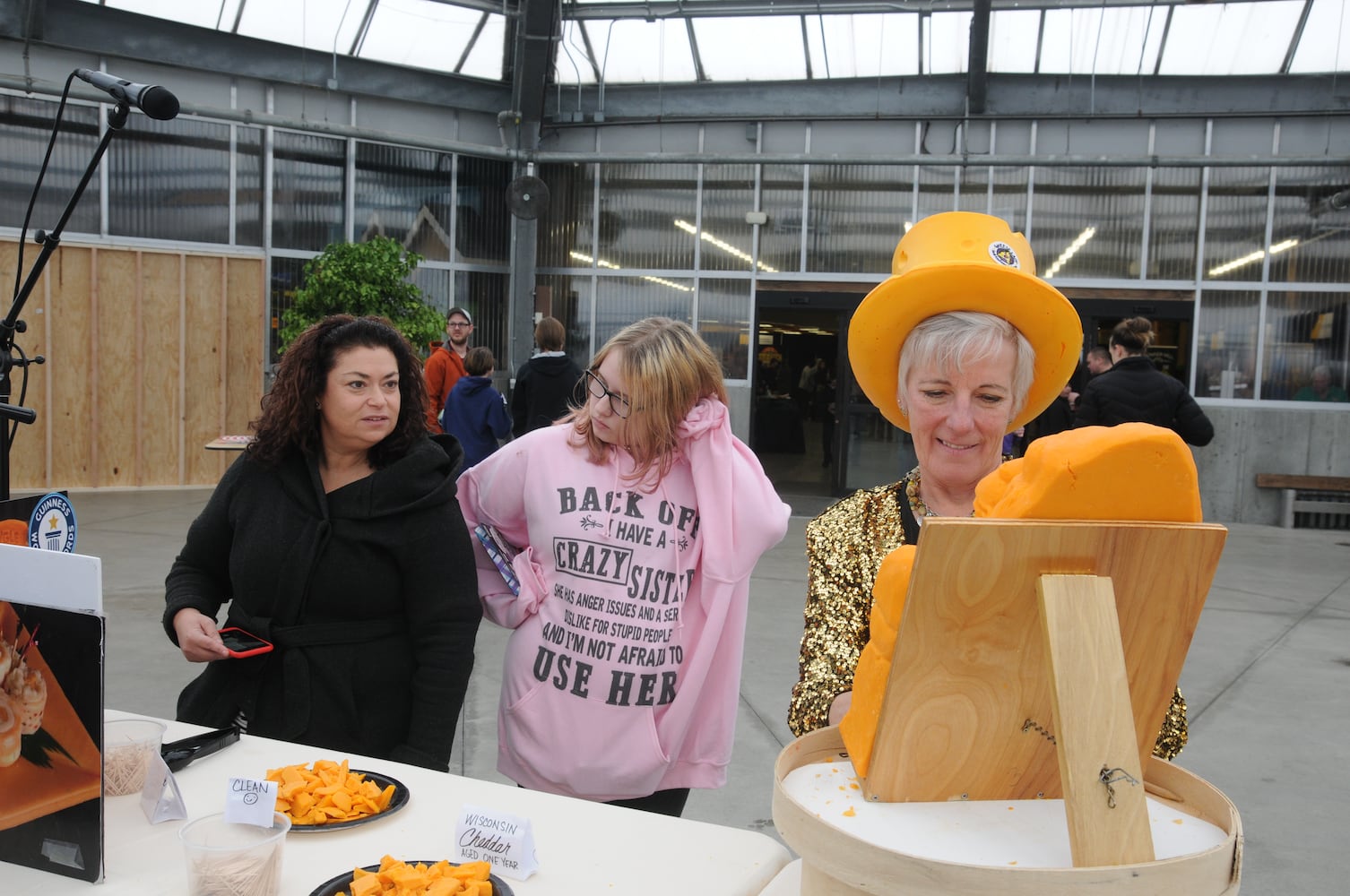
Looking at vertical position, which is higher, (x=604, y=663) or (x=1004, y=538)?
(x=1004, y=538)

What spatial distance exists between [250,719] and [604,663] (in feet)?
2.39

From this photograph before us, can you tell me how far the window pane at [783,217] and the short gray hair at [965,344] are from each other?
9.97 m

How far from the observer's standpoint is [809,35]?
10.9 meters

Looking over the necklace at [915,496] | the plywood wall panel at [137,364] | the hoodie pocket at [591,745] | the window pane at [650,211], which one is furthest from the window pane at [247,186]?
the necklace at [915,496]

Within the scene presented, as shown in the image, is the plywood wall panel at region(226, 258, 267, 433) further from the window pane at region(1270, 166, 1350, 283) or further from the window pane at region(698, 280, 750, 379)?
the window pane at region(1270, 166, 1350, 283)

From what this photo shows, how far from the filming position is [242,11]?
10141 millimetres

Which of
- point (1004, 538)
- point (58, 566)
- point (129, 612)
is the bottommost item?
point (129, 612)

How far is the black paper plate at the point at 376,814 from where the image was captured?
4.50 feet

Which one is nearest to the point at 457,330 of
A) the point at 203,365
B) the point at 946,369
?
the point at 203,365

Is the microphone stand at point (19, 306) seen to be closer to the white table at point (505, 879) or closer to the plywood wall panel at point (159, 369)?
the white table at point (505, 879)

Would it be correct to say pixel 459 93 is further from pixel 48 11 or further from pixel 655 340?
pixel 655 340

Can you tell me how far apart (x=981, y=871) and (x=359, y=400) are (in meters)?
1.70

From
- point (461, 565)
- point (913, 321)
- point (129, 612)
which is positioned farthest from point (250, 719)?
point (129, 612)

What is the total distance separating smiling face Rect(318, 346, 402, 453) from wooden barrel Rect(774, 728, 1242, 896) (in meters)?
1.47
